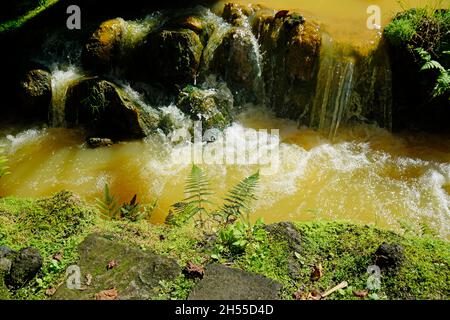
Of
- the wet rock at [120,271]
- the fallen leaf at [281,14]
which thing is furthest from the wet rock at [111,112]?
the wet rock at [120,271]

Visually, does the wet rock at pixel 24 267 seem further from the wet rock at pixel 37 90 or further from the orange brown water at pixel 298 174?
the wet rock at pixel 37 90

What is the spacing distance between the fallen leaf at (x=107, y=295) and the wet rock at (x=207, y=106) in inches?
214

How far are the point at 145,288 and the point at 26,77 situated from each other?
22.9 feet

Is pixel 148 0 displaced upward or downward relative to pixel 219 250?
upward

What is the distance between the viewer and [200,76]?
885cm

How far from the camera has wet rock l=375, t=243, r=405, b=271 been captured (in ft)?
11.0

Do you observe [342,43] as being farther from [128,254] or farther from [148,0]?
[128,254]

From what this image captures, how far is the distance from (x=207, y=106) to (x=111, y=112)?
1868 mm

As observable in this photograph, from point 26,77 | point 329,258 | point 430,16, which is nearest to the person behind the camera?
point 329,258

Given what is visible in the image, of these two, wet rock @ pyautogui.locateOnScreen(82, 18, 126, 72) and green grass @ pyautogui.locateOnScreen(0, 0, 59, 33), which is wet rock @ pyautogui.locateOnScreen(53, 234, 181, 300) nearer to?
wet rock @ pyautogui.locateOnScreen(82, 18, 126, 72)

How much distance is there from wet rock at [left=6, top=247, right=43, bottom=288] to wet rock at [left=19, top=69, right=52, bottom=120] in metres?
5.97

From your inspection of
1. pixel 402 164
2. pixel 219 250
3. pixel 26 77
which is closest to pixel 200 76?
pixel 26 77

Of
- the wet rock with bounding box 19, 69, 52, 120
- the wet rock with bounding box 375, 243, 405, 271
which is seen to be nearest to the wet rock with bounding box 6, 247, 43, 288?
the wet rock with bounding box 375, 243, 405, 271

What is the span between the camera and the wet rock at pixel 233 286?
10.6 feet
